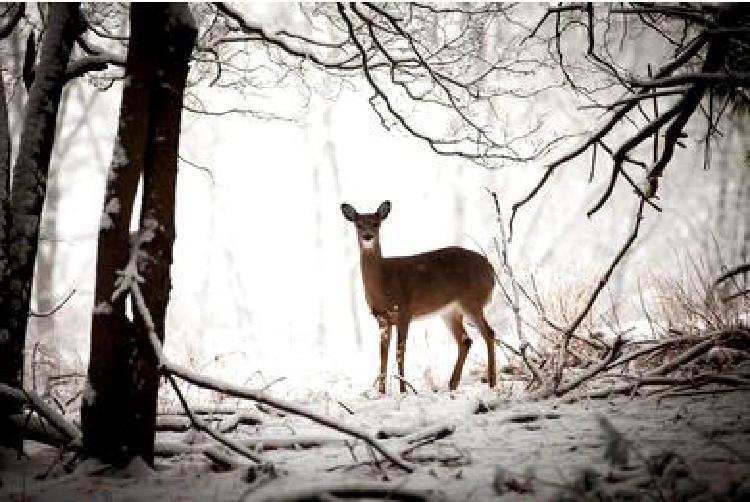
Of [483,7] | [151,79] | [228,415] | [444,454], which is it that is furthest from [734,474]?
[483,7]

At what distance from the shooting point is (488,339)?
23.0 ft

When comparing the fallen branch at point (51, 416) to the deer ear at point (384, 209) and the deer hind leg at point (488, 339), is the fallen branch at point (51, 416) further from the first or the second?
the deer ear at point (384, 209)

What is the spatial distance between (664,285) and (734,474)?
5050 mm

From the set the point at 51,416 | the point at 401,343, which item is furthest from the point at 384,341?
the point at 51,416

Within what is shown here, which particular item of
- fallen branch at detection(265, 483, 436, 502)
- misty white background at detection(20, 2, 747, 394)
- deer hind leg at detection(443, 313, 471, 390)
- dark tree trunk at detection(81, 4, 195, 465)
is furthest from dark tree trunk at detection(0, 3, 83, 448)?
misty white background at detection(20, 2, 747, 394)

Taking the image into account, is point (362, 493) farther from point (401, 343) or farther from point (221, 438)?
point (401, 343)

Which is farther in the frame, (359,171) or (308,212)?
(308,212)

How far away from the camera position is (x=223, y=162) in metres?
30.5

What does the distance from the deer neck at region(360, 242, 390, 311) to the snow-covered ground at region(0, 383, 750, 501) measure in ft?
11.9

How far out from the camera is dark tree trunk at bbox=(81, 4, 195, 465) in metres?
2.85

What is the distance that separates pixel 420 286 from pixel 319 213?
1822 centimetres

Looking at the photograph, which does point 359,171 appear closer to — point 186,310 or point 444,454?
point 186,310

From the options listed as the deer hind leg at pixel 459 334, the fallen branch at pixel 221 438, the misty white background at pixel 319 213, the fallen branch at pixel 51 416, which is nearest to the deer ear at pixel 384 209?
the deer hind leg at pixel 459 334

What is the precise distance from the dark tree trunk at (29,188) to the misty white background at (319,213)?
1832 cm
